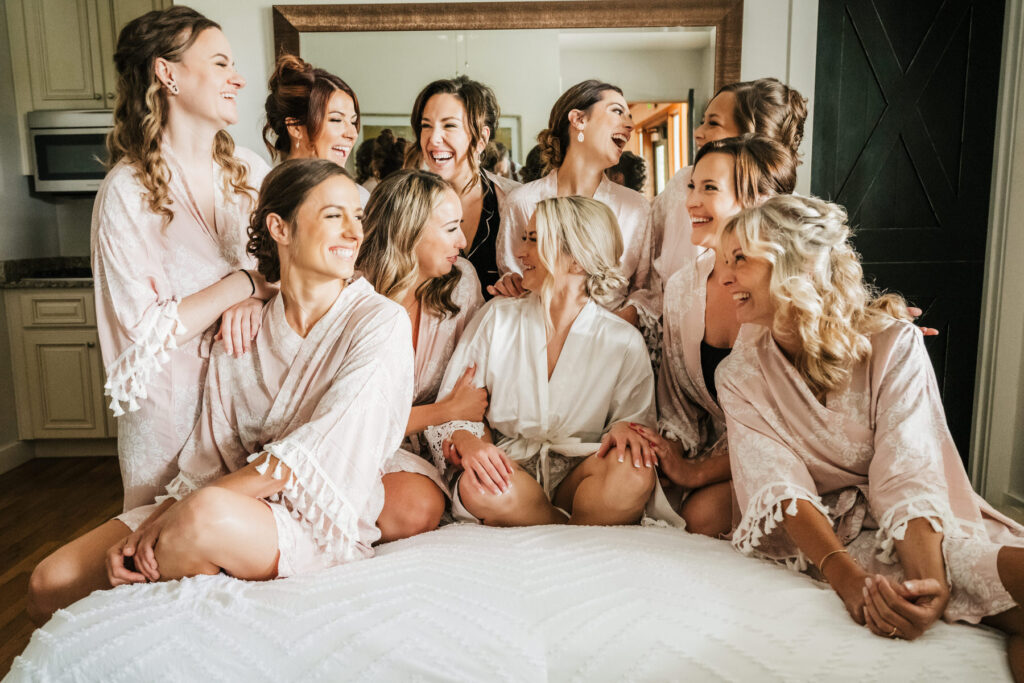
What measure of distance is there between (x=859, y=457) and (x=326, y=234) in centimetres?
129

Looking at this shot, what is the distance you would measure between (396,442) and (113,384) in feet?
2.23

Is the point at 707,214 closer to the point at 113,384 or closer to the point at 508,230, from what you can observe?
the point at 508,230

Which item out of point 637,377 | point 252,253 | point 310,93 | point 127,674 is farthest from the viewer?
point 310,93

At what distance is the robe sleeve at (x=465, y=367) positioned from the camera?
193 centimetres

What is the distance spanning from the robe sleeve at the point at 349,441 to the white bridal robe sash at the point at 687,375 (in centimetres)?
77

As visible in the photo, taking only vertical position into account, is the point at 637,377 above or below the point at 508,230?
below

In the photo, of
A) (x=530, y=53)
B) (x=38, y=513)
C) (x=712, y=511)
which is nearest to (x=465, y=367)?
(x=712, y=511)

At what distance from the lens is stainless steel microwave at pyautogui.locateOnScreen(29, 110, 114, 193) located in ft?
12.8

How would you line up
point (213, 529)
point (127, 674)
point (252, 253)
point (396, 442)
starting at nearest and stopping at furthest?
1. point (127, 674)
2. point (213, 529)
3. point (396, 442)
4. point (252, 253)

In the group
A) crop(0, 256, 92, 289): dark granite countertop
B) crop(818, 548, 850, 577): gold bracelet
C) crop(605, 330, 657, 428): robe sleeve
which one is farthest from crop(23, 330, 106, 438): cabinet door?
crop(818, 548, 850, 577): gold bracelet

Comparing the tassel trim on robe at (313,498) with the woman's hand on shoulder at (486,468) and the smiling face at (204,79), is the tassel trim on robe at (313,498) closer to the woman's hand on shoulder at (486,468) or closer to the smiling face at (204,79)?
the woman's hand on shoulder at (486,468)

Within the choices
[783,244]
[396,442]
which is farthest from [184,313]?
[783,244]

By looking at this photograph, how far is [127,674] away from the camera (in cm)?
114

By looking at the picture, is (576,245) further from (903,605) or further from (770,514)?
(903,605)
